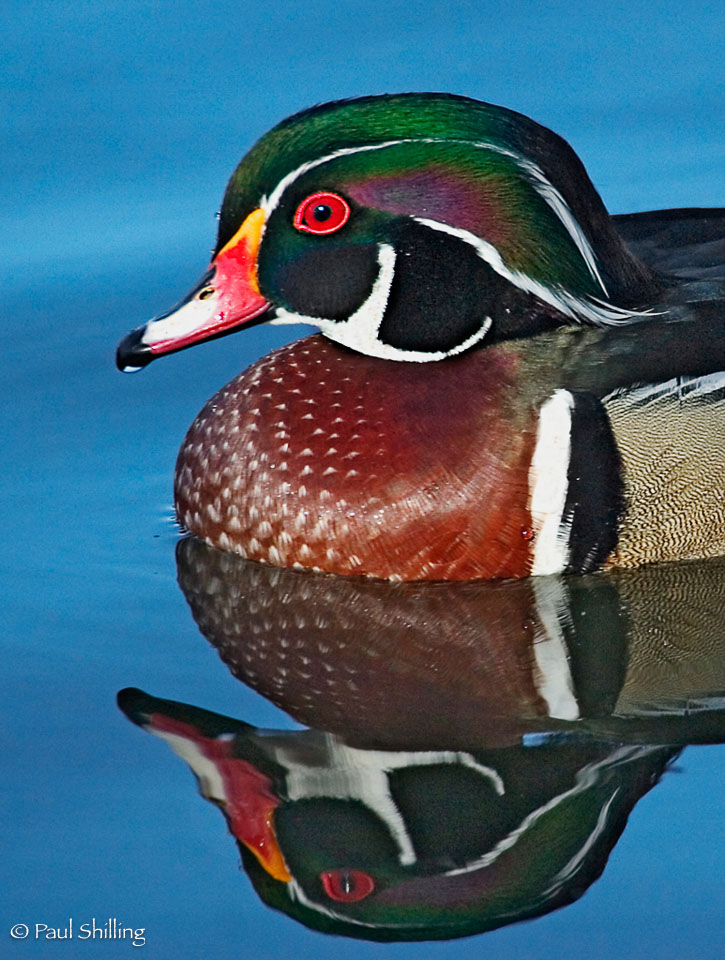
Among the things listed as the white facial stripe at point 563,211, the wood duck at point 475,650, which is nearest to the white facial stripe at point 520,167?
the white facial stripe at point 563,211

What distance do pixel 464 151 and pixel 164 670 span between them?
1726 millimetres

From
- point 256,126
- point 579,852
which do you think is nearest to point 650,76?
point 256,126

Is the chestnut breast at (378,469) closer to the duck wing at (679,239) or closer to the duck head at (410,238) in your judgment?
the duck head at (410,238)

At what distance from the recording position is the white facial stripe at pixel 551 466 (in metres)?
5.78

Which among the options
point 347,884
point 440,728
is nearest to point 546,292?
point 440,728

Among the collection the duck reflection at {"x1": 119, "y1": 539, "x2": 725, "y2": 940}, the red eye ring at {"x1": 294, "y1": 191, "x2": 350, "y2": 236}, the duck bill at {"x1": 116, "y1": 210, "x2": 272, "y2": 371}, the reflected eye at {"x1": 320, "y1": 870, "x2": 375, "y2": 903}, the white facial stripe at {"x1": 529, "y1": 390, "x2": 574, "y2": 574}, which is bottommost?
the reflected eye at {"x1": 320, "y1": 870, "x2": 375, "y2": 903}

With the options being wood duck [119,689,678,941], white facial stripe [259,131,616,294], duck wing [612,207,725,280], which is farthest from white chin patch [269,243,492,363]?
wood duck [119,689,678,941]

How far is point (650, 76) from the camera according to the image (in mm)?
8789

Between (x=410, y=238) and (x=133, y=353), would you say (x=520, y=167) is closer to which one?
(x=410, y=238)

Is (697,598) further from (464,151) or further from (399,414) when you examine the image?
(464,151)

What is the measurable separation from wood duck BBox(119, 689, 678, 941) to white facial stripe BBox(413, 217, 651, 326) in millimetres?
1440

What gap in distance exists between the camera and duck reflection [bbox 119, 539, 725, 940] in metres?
4.64

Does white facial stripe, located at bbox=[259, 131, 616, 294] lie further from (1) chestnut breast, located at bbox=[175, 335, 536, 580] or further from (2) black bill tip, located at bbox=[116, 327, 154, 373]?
(2) black bill tip, located at bbox=[116, 327, 154, 373]

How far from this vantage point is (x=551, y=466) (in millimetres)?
5785
